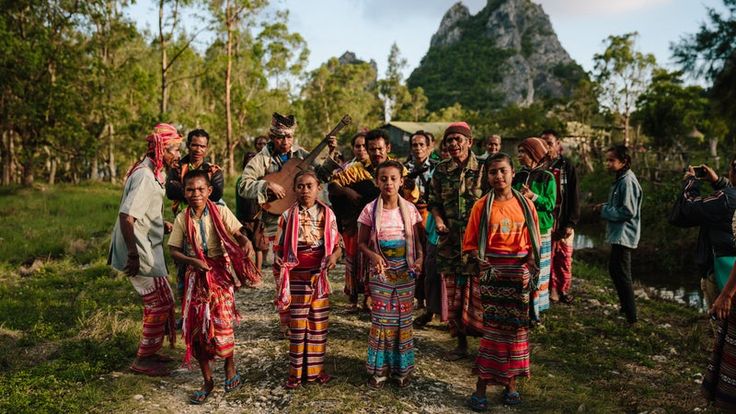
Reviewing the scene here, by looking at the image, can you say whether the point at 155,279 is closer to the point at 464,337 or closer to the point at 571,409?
the point at 464,337

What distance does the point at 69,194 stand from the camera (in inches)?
723

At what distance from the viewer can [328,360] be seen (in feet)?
14.5

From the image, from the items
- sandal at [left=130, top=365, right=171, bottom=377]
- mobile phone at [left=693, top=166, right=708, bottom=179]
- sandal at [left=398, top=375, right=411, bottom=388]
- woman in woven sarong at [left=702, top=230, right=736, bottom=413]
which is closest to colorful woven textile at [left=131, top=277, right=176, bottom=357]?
sandal at [left=130, top=365, right=171, bottom=377]

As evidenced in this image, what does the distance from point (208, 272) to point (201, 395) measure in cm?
94

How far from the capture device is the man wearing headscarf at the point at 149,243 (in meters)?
3.95

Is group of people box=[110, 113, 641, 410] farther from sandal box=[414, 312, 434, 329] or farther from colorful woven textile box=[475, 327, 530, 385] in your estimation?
sandal box=[414, 312, 434, 329]

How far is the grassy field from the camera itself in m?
3.74

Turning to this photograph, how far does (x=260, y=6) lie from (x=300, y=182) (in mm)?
20745

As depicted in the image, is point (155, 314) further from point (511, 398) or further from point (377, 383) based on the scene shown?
point (511, 398)

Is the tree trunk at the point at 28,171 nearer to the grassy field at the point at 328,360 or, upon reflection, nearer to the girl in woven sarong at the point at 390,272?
the grassy field at the point at 328,360

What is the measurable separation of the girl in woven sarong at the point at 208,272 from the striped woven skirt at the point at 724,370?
325 centimetres

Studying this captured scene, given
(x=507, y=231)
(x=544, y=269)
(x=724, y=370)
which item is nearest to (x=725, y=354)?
(x=724, y=370)

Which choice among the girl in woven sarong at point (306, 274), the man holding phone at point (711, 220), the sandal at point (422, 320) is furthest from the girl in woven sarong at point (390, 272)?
the man holding phone at point (711, 220)

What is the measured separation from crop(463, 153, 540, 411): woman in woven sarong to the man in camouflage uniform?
0.58 m
